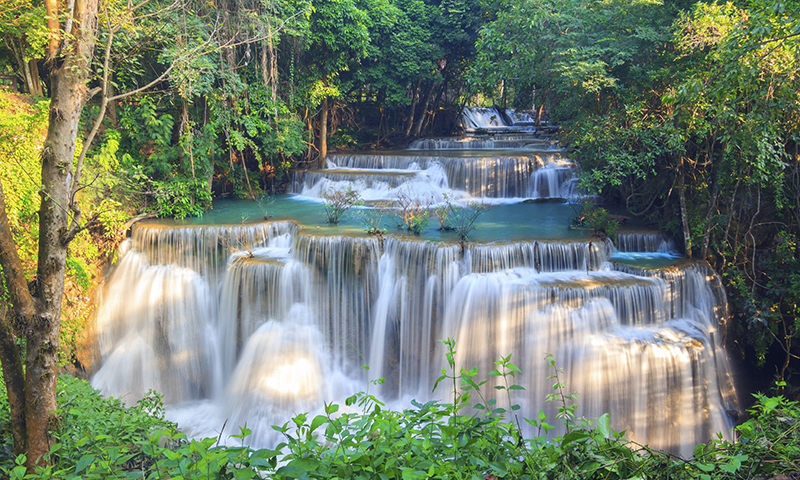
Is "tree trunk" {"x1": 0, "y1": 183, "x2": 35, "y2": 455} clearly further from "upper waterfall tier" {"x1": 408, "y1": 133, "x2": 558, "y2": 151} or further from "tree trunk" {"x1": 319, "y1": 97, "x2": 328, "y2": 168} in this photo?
"upper waterfall tier" {"x1": 408, "y1": 133, "x2": 558, "y2": 151}

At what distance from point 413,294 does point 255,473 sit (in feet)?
21.0

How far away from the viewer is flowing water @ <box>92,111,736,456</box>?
681cm

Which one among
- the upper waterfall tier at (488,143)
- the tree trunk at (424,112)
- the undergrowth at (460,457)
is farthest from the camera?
the tree trunk at (424,112)

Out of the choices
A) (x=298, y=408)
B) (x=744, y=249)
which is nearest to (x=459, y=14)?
(x=744, y=249)

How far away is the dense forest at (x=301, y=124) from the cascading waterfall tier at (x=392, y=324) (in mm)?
1011

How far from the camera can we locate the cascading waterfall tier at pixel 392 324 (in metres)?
6.78

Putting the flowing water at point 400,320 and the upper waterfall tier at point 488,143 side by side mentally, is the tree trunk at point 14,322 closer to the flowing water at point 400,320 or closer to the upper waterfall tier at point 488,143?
the flowing water at point 400,320

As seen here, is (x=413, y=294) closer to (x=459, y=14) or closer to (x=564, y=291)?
(x=564, y=291)

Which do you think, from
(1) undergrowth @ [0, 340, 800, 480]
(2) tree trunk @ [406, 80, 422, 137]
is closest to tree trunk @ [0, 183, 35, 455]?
(1) undergrowth @ [0, 340, 800, 480]

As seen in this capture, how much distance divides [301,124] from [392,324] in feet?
26.9

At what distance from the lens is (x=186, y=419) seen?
8070 mm

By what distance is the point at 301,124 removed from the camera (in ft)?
46.2

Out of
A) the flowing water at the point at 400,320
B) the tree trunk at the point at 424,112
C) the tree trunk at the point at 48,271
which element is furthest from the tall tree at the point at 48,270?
the tree trunk at the point at 424,112

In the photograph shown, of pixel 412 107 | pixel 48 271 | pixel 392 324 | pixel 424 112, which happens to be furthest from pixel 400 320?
pixel 424 112
